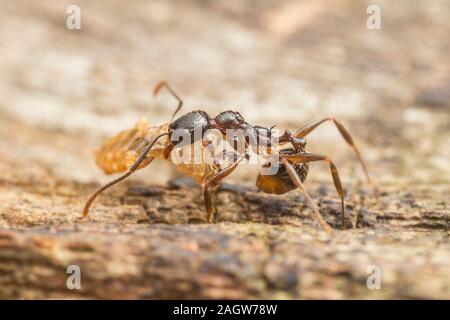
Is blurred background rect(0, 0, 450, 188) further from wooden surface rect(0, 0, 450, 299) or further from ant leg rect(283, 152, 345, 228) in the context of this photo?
ant leg rect(283, 152, 345, 228)

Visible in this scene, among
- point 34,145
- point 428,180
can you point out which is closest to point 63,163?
point 34,145

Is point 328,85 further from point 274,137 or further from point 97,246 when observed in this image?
point 97,246

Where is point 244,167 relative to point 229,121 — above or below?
below

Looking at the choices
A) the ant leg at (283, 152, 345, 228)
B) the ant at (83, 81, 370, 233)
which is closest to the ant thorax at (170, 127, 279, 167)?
the ant at (83, 81, 370, 233)

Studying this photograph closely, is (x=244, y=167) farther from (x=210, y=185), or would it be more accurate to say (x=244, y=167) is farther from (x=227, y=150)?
(x=210, y=185)


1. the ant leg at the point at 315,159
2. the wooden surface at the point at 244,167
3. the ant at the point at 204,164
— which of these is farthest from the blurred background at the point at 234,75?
the ant leg at the point at 315,159

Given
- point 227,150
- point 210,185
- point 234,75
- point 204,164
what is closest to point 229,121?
point 227,150

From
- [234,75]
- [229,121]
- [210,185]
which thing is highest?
[234,75]
